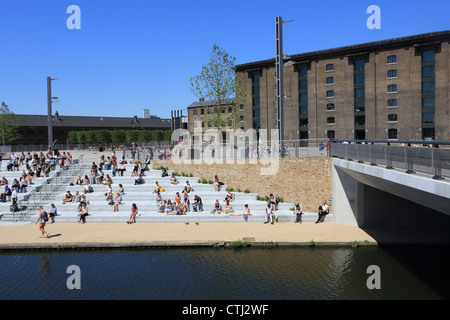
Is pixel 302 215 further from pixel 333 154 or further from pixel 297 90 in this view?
pixel 297 90

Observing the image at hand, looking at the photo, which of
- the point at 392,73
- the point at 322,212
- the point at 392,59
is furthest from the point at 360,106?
the point at 322,212

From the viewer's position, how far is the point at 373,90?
2032 inches

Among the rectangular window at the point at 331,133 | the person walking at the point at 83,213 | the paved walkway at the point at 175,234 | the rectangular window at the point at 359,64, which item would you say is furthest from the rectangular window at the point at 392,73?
the person walking at the point at 83,213

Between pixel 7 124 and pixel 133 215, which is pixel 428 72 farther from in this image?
pixel 7 124

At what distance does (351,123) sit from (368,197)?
33926 mm

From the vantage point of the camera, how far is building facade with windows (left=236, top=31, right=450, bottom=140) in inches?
1875

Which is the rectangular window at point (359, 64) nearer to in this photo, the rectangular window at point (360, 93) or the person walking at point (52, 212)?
the rectangular window at point (360, 93)

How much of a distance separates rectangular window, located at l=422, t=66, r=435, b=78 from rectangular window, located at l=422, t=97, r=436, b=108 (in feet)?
9.11

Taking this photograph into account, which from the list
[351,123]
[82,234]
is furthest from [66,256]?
[351,123]

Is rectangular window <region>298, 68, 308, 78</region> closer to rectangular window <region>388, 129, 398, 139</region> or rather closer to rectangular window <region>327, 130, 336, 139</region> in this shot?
rectangular window <region>327, 130, 336, 139</region>

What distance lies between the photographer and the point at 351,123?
5338 centimetres

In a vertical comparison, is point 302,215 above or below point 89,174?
below

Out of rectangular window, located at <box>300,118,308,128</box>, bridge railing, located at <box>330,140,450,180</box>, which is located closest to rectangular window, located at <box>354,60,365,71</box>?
rectangular window, located at <box>300,118,308,128</box>

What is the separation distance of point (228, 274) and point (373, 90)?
4373cm
